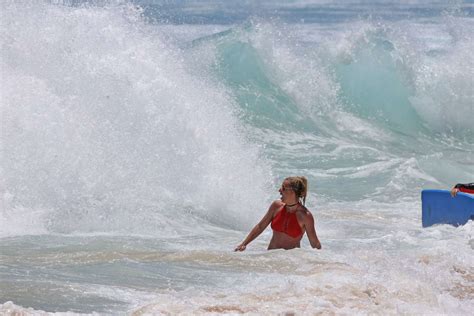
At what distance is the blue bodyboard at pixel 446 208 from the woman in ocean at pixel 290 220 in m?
1.98

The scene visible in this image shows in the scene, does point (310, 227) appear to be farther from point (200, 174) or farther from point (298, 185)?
point (200, 174)

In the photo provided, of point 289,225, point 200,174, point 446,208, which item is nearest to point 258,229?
point 289,225

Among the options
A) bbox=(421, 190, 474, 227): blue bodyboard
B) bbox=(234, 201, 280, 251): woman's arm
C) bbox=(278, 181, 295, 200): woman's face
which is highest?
bbox=(421, 190, 474, 227): blue bodyboard

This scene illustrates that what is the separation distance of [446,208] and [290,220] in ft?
7.21

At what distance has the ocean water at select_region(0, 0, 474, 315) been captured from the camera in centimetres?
532

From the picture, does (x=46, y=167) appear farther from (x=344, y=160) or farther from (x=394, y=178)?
(x=344, y=160)

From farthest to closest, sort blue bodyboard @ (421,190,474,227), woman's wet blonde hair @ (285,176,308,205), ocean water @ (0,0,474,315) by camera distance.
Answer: blue bodyboard @ (421,190,474,227) < woman's wet blonde hair @ (285,176,308,205) < ocean water @ (0,0,474,315)

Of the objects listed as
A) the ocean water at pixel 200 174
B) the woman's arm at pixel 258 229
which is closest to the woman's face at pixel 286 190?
the woman's arm at pixel 258 229

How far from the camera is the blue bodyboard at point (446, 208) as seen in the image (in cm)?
781

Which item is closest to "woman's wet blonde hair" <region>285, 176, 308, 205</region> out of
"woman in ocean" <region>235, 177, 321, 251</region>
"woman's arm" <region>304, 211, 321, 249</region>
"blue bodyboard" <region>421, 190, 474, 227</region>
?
"woman in ocean" <region>235, 177, 321, 251</region>

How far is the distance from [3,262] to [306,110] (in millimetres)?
11090

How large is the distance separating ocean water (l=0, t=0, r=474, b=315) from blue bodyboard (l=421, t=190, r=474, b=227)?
0.18 metres

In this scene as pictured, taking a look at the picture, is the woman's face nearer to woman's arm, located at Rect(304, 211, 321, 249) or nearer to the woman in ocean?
the woman in ocean

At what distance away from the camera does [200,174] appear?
902cm
